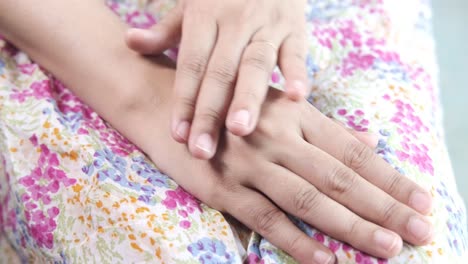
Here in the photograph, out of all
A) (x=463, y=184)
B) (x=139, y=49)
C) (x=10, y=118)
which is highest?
(x=139, y=49)

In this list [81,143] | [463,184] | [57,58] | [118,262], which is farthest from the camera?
[463,184]

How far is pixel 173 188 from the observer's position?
0.81m

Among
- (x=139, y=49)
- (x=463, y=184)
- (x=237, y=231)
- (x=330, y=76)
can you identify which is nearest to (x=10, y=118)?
(x=139, y=49)

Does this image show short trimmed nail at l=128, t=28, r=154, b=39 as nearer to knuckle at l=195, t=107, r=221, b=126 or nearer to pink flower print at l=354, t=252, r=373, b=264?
knuckle at l=195, t=107, r=221, b=126

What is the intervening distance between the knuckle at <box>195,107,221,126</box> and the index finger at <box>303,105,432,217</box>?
12 centimetres

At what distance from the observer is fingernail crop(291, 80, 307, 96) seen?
2.75 ft

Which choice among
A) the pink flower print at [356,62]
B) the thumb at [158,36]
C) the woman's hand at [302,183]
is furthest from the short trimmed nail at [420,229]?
the thumb at [158,36]

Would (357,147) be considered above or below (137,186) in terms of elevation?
above

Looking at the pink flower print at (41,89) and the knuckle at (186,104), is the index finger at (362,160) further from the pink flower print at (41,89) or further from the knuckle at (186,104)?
the pink flower print at (41,89)

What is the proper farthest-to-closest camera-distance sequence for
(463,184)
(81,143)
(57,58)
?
(463,184) < (57,58) < (81,143)

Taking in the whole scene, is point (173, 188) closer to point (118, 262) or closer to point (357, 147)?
point (118, 262)

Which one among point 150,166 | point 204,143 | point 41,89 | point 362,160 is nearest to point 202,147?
point 204,143

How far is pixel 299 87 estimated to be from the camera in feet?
2.76

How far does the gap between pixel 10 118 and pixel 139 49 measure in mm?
221
